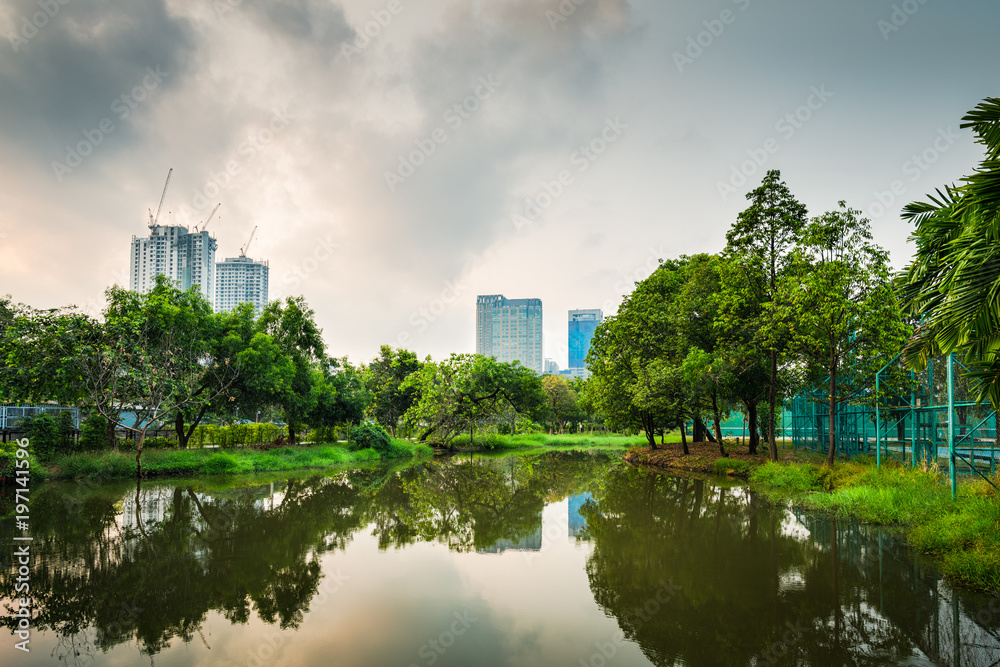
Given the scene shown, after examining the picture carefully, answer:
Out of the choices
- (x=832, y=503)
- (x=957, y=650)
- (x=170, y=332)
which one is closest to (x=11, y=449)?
(x=170, y=332)

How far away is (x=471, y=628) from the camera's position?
568cm

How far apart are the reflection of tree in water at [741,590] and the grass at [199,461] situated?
15.3 metres

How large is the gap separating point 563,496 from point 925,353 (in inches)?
388

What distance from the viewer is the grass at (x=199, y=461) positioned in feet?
53.2

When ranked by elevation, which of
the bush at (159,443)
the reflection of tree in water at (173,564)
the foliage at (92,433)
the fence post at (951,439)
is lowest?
the bush at (159,443)

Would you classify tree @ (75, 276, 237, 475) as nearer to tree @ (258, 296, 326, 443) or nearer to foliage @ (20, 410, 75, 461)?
foliage @ (20, 410, 75, 461)

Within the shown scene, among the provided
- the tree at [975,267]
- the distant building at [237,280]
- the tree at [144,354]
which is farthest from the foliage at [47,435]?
the distant building at [237,280]

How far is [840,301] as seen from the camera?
13.6 meters

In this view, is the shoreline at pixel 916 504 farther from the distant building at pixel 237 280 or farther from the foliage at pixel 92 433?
the distant building at pixel 237 280

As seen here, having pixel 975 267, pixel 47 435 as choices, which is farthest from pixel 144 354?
pixel 975 267

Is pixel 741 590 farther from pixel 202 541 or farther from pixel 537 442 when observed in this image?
pixel 537 442

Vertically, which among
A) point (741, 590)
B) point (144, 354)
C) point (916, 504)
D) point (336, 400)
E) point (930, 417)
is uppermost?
point (144, 354)

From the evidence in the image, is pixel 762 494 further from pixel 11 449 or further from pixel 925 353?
pixel 11 449

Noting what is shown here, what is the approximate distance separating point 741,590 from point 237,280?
140 m
